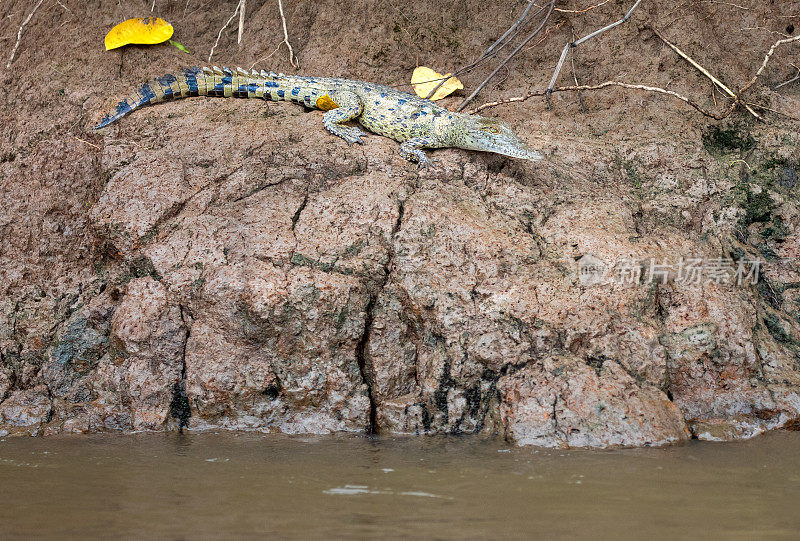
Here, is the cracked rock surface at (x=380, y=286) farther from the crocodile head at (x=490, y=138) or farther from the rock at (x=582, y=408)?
the crocodile head at (x=490, y=138)

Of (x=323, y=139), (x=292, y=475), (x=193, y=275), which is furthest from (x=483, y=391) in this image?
(x=323, y=139)

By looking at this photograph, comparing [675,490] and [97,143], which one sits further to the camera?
[97,143]

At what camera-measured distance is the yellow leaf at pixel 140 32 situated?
5.44 m

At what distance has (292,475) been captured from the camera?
2.96 meters

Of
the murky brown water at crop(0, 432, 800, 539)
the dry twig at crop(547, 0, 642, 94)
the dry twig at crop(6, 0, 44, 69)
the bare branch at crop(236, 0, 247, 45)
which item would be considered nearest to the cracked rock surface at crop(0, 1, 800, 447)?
the murky brown water at crop(0, 432, 800, 539)

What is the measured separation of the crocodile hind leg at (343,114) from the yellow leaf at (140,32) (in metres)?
1.48

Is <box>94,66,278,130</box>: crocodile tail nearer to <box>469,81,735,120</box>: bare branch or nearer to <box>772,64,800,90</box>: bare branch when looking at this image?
<box>469,81,735,120</box>: bare branch

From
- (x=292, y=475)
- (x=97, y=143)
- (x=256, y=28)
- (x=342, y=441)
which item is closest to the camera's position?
(x=292, y=475)

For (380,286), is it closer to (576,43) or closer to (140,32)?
(576,43)

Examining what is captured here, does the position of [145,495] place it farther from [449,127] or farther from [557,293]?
[449,127]

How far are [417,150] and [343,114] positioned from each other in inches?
24.5

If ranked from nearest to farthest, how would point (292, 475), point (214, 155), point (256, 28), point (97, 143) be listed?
1. point (292, 475)
2. point (214, 155)
3. point (97, 143)
4. point (256, 28)

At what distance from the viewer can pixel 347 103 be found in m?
5.08

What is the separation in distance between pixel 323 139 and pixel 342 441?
6.88 ft
